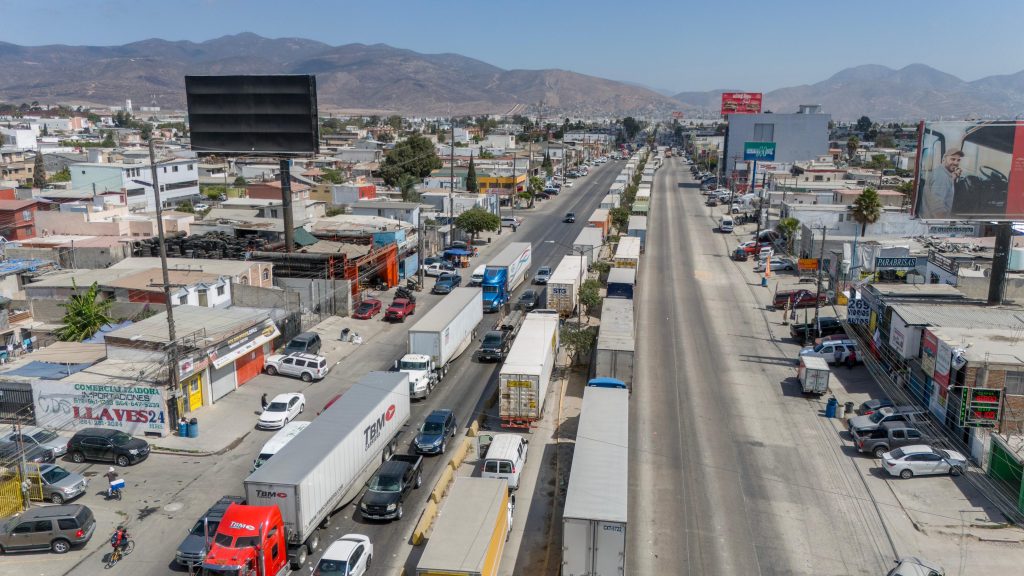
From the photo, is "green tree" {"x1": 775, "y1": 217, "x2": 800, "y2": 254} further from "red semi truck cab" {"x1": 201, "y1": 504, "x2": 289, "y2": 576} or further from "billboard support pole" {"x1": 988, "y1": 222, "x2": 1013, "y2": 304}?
"red semi truck cab" {"x1": 201, "y1": 504, "x2": 289, "y2": 576}

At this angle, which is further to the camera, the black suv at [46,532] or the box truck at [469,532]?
the black suv at [46,532]

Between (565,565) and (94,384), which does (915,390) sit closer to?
(565,565)

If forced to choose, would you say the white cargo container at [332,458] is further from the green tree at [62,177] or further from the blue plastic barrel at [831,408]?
the green tree at [62,177]

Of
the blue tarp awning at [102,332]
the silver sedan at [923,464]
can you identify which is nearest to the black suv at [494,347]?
the blue tarp awning at [102,332]

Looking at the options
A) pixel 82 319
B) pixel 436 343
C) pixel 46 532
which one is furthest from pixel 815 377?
pixel 82 319

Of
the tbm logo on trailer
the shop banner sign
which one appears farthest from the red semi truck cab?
the shop banner sign

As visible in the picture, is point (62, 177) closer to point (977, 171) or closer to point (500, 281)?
point (500, 281)
